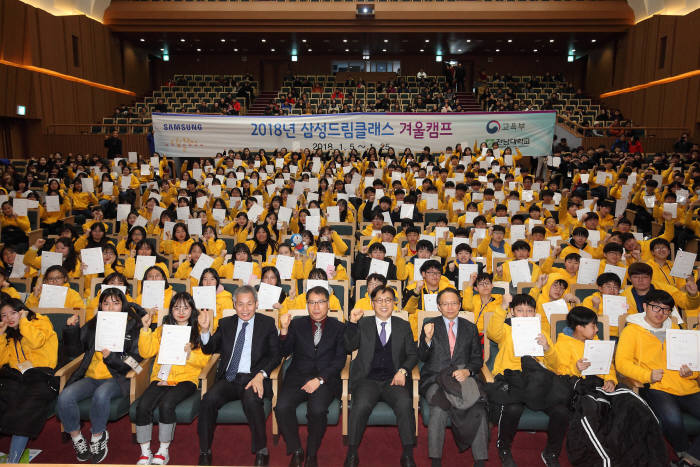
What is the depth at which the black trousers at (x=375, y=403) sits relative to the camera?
11.3 ft

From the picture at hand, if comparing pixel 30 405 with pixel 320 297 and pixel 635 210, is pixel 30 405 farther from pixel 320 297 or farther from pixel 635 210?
pixel 635 210

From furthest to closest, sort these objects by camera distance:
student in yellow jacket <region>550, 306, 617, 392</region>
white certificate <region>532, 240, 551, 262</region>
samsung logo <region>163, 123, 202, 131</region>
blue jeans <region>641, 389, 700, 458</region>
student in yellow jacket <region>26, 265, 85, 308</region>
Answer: samsung logo <region>163, 123, 202, 131</region> → white certificate <region>532, 240, 551, 262</region> → student in yellow jacket <region>26, 265, 85, 308</region> → student in yellow jacket <region>550, 306, 617, 392</region> → blue jeans <region>641, 389, 700, 458</region>

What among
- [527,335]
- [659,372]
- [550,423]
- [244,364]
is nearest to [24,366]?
[244,364]

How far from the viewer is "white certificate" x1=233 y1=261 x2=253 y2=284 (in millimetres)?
5066

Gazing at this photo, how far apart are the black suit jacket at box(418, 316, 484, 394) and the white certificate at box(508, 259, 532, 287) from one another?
4.48 feet

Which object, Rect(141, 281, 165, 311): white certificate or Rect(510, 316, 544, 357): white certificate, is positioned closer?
Rect(510, 316, 544, 357): white certificate

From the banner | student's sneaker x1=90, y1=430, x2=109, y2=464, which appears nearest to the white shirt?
student's sneaker x1=90, y1=430, x2=109, y2=464

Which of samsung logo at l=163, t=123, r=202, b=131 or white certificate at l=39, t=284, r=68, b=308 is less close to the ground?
samsung logo at l=163, t=123, r=202, b=131

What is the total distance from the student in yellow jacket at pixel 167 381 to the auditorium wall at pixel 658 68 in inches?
602

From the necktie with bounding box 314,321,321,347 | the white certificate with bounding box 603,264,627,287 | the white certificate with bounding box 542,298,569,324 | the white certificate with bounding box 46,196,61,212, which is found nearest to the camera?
the necktie with bounding box 314,321,321,347

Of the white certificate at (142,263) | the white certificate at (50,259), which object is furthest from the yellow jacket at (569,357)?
the white certificate at (50,259)

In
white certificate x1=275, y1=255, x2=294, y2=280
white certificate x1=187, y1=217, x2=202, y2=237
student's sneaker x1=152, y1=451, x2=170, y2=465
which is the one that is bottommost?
student's sneaker x1=152, y1=451, x2=170, y2=465

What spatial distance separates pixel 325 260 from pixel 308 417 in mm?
2110

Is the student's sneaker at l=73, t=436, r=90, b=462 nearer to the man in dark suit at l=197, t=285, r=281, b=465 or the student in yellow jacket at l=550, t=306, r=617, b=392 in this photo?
the man in dark suit at l=197, t=285, r=281, b=465
